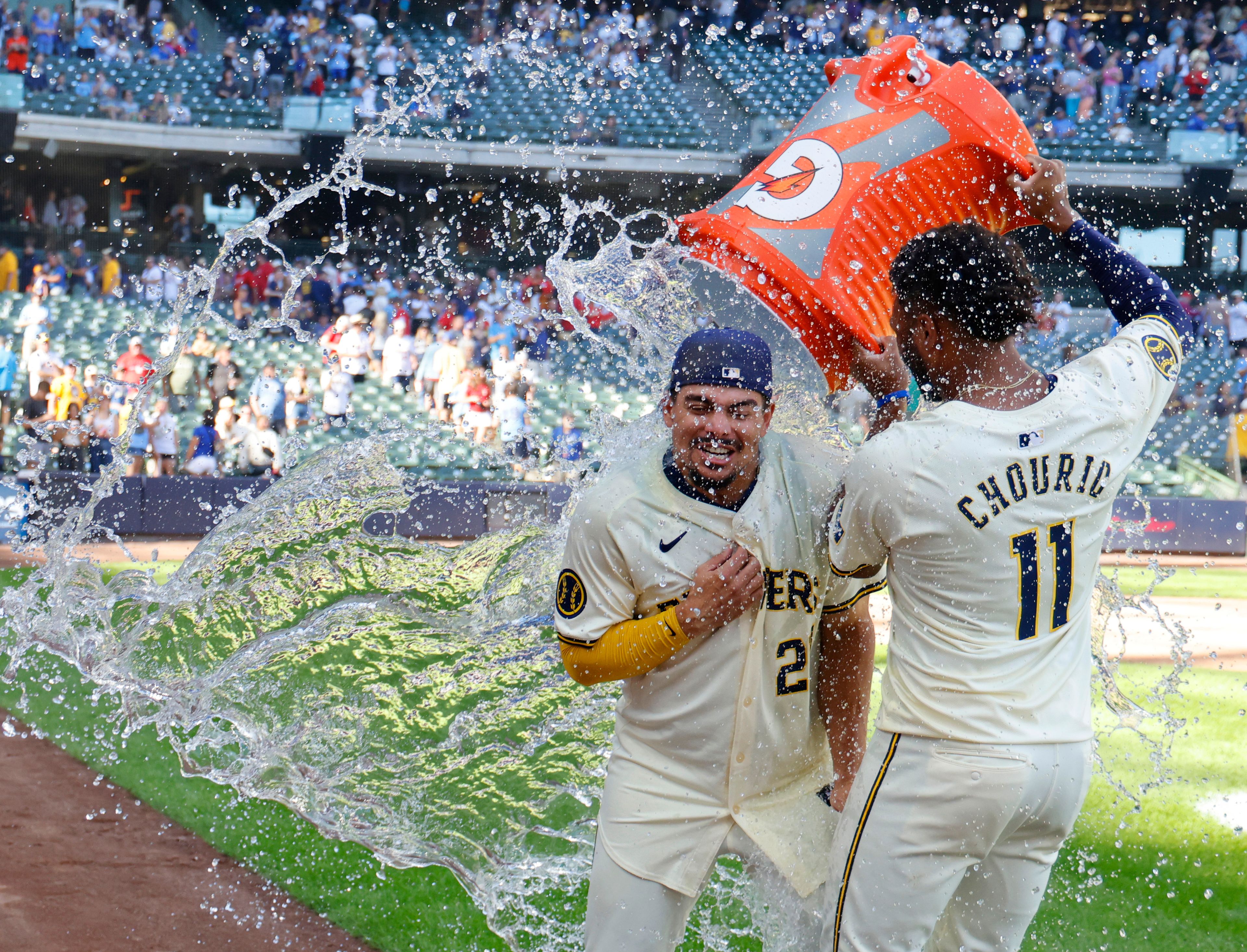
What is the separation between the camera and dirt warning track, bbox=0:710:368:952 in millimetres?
4227

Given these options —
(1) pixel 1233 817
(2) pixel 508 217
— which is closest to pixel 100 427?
(2) pixel 508 217

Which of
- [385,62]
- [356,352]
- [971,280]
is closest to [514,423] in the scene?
[356,352]

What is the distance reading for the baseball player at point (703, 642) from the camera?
101 inches

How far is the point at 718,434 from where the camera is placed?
257cm

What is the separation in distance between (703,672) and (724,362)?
2.09 ft

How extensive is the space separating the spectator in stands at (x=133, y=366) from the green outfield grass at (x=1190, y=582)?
12.1 metres

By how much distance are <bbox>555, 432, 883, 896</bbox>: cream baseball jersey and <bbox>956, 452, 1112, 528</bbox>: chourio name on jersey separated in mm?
406

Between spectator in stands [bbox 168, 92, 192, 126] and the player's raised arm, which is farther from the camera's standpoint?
spectator in stands [bbox 168, 92, 192, 126]

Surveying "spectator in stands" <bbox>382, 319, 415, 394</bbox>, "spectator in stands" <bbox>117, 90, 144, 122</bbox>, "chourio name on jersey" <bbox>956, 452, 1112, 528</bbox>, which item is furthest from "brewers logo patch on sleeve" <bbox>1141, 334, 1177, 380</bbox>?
"spectator in stands" <bbox>117, 90, 144, 122</bbox>

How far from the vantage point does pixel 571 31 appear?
25281 millimetres

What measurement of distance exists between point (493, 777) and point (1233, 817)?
3.28 metres

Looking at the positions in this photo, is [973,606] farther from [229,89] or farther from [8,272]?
[229,89]

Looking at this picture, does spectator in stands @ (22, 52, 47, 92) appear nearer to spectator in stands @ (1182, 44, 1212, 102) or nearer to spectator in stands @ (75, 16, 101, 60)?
spectator in stands @ (75, 16, 101, 60)

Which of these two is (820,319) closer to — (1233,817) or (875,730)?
(875,730)
